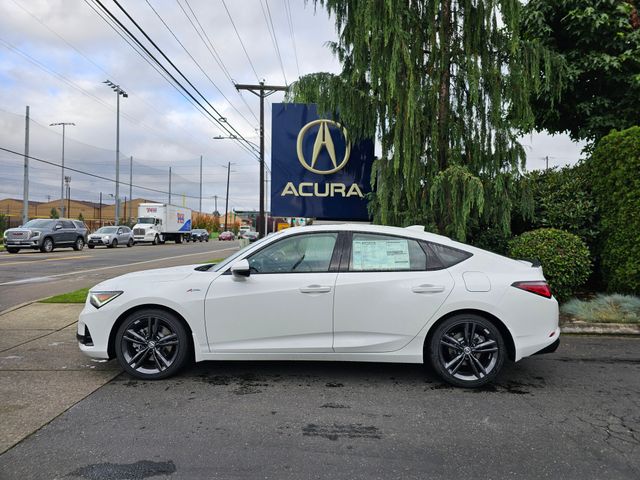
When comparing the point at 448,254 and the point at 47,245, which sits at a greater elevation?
the point at 448,254

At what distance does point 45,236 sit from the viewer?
24297 mm

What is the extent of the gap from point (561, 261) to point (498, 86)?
3031 mm

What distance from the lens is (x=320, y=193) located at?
9.88 meters

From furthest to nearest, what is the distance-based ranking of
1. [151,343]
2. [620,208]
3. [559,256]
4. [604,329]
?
[620,208], [559,256], [604,329], [151,343]

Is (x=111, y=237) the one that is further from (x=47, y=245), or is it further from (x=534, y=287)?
(x=534, y=287)

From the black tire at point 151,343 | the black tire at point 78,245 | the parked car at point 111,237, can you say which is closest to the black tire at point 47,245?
the black tire at point 78,245

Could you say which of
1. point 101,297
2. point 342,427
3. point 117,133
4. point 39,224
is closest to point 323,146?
point 101,297

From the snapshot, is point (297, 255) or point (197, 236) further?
point (197, 236)

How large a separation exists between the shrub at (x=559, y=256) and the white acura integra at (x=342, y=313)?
122 inches

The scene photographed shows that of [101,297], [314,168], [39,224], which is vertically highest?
[314,168]

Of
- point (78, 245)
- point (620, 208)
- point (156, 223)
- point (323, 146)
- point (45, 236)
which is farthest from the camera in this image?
point (156, 223)

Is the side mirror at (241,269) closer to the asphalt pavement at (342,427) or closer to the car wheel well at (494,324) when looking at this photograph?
the asphalt pavement at (342,427)

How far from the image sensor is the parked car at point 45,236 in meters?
23.4

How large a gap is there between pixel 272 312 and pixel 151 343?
1.17 meters
